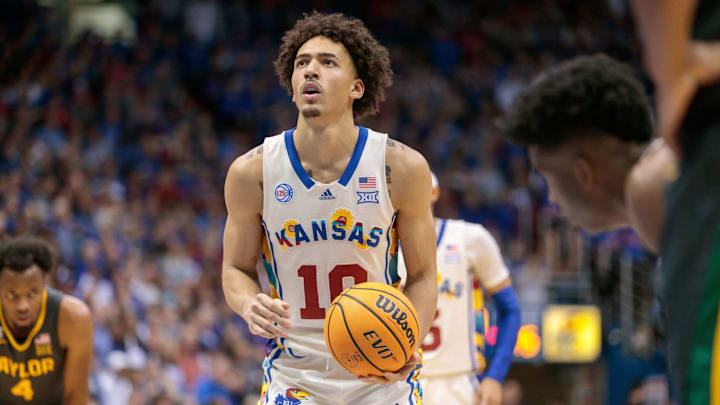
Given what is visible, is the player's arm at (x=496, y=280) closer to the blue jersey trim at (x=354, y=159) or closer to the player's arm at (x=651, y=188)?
the blue jersey trim at (x=354, y=159)

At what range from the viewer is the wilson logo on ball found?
3.71 metres

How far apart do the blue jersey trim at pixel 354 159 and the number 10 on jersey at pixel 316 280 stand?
0.41 meters

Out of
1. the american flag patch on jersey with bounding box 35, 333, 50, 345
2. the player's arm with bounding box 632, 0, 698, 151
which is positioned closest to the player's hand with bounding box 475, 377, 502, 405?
the american flag patch on jersey with bounding box 35, 333, 50, 345

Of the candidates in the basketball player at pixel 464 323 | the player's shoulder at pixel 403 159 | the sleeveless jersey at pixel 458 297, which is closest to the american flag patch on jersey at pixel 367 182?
the player's shoulder at pixel 403 159

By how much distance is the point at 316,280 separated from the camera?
411cm

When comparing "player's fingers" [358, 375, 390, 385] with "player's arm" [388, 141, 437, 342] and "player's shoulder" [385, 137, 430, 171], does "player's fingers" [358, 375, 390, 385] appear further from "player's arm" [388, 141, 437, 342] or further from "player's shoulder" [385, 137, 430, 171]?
"player's shoulder" [385, 137, 430, 171]

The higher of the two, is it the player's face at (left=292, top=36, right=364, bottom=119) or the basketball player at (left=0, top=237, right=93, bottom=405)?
the player's face at (left=292, top=36, right=364, bottom=119)

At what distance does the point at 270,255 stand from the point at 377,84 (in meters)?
1.09

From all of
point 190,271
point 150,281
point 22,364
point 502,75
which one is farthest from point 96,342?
point 502,75

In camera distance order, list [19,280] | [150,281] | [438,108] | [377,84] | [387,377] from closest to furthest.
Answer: [387,377]
[377,84]
[19,280]
[150,281]
[438,108]

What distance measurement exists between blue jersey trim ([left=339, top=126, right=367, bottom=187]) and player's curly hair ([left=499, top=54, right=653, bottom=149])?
1.83 m

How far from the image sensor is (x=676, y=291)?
189cm

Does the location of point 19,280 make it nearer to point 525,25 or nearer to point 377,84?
point 377,84

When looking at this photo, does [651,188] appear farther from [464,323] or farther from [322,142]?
[464,323]
